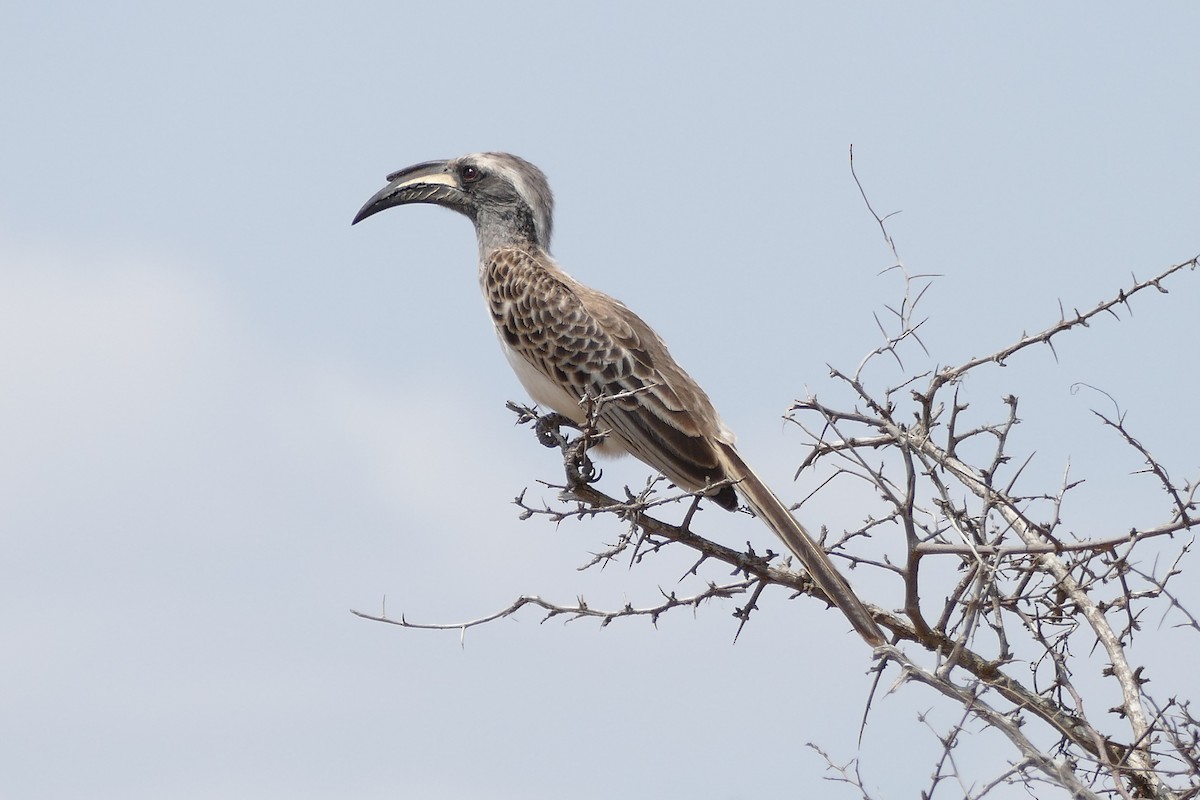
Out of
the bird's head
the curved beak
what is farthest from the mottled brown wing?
the curved beak

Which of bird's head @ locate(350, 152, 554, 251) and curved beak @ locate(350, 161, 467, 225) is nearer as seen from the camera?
bird's head @ locate(350, 152, 554, 251)

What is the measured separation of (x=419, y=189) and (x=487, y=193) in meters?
0.53

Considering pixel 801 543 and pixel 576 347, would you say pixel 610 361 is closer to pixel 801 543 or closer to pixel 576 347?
pixel 576 347

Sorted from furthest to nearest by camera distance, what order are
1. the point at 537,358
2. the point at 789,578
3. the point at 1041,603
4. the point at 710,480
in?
1. the point at 537,358
2. the point at 710,480
3. the point at 789,578
4. the point at 1041,603

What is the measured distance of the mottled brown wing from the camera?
271 inches

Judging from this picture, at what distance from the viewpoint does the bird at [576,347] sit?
6.70m

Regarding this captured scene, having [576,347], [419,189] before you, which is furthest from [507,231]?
[576,347]

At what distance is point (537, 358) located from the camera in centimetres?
761

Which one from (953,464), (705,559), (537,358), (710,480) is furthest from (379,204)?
(953,464)

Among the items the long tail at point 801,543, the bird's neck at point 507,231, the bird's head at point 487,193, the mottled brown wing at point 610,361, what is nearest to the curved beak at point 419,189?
the bird's head at point 487,193

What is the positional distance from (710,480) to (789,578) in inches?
42.9

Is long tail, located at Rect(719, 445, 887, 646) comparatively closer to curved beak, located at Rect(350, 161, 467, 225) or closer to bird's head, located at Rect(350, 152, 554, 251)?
bird's head, located at Rect(350, 152, 554, 251)

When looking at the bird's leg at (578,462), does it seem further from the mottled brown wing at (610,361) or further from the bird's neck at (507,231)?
the bird's neck at (507,231)

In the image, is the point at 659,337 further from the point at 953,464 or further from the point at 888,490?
the point at 888,490
